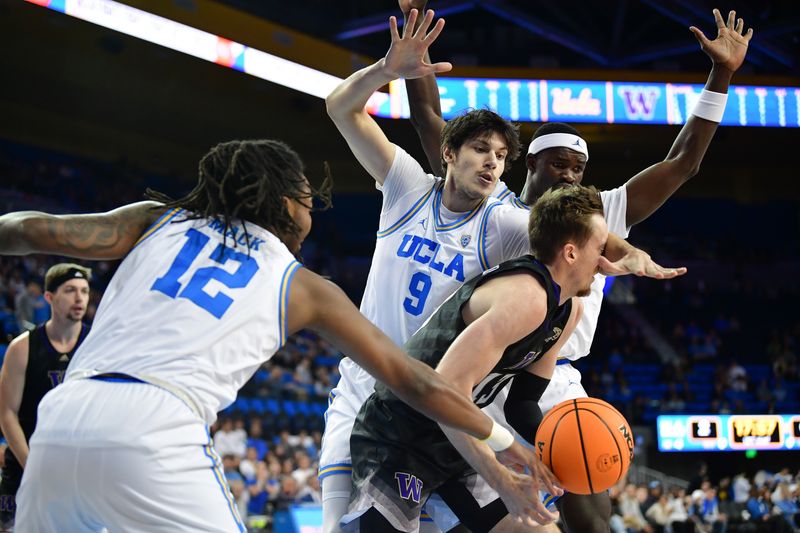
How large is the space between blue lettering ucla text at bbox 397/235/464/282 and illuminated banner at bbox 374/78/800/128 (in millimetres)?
14579

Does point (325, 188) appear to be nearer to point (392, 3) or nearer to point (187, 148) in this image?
point (392, 3)

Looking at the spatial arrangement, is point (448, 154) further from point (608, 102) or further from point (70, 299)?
point (608, 102)

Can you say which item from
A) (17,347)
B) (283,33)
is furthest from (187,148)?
(17,347)

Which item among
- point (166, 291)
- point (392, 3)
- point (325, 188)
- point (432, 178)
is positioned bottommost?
point (166, 291)

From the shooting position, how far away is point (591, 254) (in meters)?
3.33

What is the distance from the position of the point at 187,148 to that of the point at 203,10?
21.9ft

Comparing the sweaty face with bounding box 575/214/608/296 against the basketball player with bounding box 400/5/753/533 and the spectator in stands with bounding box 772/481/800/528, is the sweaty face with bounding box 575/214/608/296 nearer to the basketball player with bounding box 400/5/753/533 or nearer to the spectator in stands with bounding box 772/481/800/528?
the basketball player with bounding box 400/5/753/533

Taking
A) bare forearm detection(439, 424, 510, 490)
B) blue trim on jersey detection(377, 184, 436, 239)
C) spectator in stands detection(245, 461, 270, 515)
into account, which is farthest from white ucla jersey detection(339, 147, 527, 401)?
spectator in stands detection(245, 461, 270, 515)

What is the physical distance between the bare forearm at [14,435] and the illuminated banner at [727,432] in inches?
552

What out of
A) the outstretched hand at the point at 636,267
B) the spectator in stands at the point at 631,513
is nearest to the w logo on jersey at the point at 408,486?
the outstretched hand at the point at 636,267

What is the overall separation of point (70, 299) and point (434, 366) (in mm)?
2934

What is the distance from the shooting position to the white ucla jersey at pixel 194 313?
8.11 ft

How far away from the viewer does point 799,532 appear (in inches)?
546

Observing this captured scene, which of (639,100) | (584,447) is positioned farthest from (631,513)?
(584,447)
